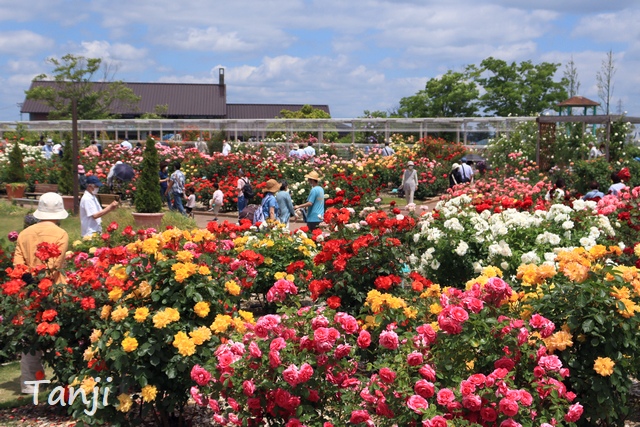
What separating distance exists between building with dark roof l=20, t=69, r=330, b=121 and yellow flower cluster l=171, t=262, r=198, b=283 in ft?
208

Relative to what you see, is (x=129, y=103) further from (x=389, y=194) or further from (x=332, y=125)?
(x=389, y=194)

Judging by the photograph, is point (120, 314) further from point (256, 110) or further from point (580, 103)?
point (256, 110)

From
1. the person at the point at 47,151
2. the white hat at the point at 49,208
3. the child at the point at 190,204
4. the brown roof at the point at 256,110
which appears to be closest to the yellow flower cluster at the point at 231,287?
the white hat at the point at 49,208

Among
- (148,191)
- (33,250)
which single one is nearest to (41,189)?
(148,191)

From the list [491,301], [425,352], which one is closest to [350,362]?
[425,352]

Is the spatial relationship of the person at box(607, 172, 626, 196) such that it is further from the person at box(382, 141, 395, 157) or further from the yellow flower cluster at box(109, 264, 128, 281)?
the person at box(382, 141, 395, 157)

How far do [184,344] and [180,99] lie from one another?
6677 centimetres

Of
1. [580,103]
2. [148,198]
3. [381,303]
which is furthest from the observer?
[580,103]

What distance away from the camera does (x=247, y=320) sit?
15.1 feet

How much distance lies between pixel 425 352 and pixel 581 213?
13.0ft

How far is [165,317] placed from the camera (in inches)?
169

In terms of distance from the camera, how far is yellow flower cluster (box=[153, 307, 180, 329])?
4.26m

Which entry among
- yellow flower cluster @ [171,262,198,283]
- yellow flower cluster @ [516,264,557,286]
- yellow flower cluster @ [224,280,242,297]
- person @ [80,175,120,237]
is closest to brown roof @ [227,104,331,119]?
person @ [80,175,120,237]

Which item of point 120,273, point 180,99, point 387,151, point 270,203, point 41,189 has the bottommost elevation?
point 41,189
